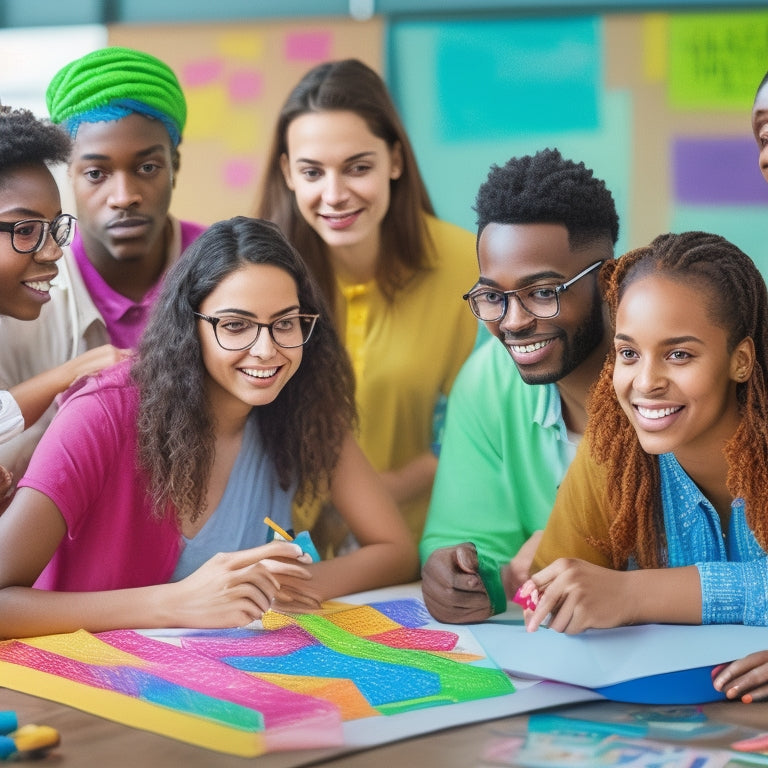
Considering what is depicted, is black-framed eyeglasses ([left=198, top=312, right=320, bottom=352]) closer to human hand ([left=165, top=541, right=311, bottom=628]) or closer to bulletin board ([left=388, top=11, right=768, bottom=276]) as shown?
human hand ([left=165, top=541, right=311, bottom=628])

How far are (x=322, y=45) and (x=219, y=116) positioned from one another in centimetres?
35

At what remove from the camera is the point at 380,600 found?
185 centimetres

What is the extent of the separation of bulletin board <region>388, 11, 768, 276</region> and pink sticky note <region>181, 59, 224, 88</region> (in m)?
0.53

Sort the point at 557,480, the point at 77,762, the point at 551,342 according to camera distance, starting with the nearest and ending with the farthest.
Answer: the point at 77,762 → the point at 551,342 → the point at 557,480

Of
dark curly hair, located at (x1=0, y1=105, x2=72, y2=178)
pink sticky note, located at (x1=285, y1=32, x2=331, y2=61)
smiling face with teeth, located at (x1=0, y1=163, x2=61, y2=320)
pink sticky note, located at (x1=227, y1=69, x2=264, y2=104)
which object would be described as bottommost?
smiling face with teeth, located at (x1=0, y1=163, x2=61, y2=320)

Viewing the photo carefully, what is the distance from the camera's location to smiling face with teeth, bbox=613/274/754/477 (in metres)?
1.52

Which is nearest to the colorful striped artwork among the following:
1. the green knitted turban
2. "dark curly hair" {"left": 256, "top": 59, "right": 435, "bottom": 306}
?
"dark curly hair" {"left": 256, "top": 59, "right": 435, "bottom": 306}

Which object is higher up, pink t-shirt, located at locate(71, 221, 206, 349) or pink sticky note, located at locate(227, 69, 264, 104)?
pink sticky note, located at locate(227, 69, 264, 104)

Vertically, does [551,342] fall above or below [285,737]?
above

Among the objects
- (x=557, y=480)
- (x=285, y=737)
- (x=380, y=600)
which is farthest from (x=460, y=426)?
(x=285, y=737)

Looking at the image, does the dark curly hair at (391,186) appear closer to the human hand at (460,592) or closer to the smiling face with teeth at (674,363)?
the human hand at (460,592)

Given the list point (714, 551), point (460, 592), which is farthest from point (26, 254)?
point (714, 551)

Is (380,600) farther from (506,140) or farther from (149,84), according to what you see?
(506,140)

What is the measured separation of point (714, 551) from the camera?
161 centimetres
